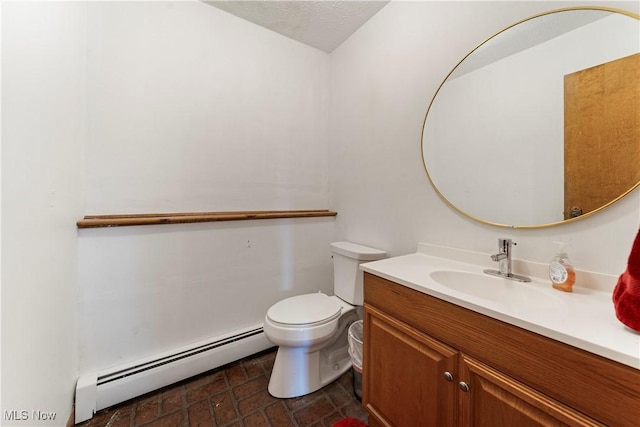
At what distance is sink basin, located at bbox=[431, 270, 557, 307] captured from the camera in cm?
87

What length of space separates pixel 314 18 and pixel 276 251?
5.61 ft

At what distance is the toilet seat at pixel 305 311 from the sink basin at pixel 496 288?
65 cm

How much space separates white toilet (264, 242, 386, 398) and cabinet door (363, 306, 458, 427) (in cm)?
31

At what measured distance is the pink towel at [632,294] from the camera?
548mm

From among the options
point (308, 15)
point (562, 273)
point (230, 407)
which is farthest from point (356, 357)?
point (308, 15)

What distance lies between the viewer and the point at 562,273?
835mm

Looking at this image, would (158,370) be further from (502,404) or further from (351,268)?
(502,404)

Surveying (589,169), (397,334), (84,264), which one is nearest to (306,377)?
(397,334)

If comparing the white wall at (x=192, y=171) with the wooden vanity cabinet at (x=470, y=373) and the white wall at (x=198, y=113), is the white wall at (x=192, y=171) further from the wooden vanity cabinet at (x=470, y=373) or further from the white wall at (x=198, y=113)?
the wooden vanity cabinet at (x=470, y=373)

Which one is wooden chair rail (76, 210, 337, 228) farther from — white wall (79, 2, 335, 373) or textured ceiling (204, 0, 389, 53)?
textured ceiling (204, 0, 389, 53)

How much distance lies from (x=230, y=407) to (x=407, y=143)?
1.79m

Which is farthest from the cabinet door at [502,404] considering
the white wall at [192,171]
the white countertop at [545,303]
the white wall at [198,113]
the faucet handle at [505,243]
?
the white wall at [198,113]

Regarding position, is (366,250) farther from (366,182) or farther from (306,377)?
(306,377)

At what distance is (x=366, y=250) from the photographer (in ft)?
5.32
